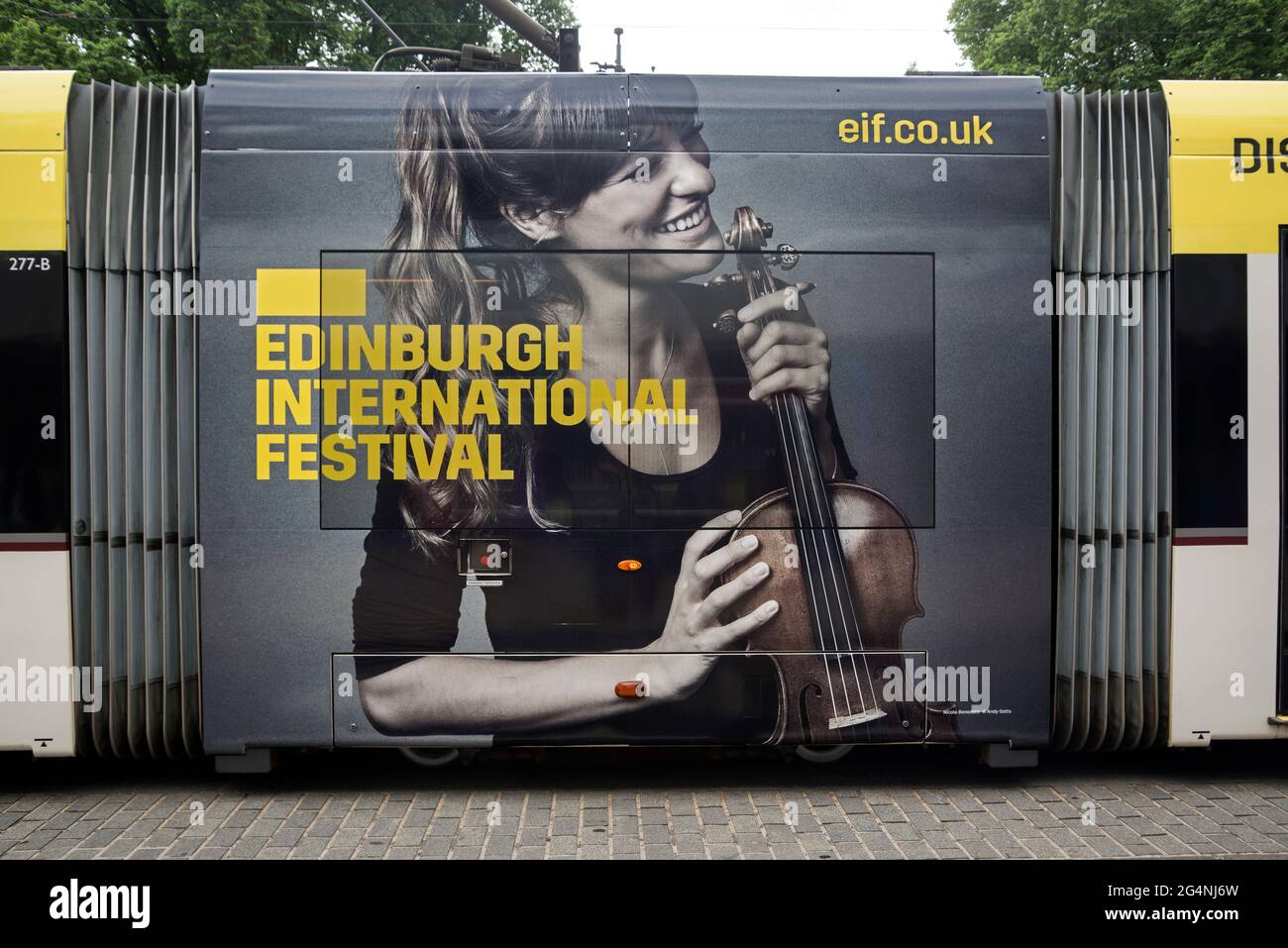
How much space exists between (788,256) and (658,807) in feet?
9.58

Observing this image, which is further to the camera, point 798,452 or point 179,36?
point 179,36

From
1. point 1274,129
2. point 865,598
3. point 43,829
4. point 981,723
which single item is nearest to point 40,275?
point 43,829

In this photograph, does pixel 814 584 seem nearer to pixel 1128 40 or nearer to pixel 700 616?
pixel 700 616

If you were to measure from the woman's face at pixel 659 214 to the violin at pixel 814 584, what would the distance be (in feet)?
0.65

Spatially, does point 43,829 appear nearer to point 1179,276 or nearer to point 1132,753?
point 1132,753

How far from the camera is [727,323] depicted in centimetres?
473

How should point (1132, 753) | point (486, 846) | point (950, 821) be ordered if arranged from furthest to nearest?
1. point (1132, 753)
2. point (950, 821)
3. point (486, 846)

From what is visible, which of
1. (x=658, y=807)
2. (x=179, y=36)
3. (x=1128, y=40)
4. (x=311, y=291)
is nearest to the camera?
(x=311, y=291)

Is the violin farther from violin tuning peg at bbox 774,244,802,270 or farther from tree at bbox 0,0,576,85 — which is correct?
tree at bbox 0,0,576,85

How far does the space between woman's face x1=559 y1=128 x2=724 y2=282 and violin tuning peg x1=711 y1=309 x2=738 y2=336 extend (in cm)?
26

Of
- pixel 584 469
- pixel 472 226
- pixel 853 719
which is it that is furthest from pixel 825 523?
pixel 472 226

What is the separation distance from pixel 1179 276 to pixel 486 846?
4500 millimetres

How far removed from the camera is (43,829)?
452 cm

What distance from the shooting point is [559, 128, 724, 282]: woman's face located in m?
4.72
